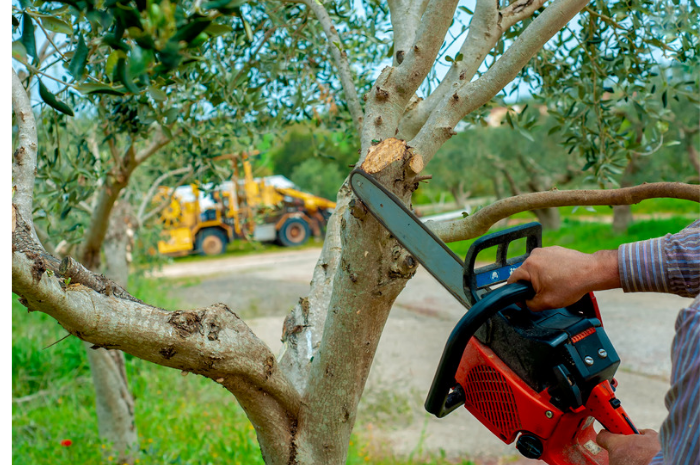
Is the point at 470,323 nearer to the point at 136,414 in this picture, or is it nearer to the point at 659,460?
the point at 659,460

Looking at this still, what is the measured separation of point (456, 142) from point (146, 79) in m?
17.0

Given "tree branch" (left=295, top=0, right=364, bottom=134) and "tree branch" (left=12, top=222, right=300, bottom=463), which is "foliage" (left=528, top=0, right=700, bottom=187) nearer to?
"tree branch" (left=295, top=0, right=364, bottom=134)

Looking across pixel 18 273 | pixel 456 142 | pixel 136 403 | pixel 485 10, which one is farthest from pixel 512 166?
pixel 18 273

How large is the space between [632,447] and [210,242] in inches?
679

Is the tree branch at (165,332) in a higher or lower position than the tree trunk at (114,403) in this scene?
higher

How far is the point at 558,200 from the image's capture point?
150 cm

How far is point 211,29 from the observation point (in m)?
0.86

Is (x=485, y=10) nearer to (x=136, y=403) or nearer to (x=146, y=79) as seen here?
(x=146, y=79)

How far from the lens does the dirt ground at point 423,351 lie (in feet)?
15.2

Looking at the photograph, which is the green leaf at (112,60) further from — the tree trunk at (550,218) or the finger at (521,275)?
the tree trunk at (550,218)

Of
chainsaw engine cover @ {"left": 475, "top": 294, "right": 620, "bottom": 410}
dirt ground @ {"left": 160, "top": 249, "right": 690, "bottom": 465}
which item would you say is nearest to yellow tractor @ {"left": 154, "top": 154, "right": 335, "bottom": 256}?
dirt ground @ {"left": 160, "top": 249, "right": 690, "bottom": 465}

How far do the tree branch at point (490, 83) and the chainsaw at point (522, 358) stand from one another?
267 mm

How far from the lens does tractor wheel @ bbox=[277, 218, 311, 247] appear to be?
18.5 meters

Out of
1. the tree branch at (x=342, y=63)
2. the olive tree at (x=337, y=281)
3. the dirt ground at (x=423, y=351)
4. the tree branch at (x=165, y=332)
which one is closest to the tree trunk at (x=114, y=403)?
the dirt ground at (x=423, y=351)
